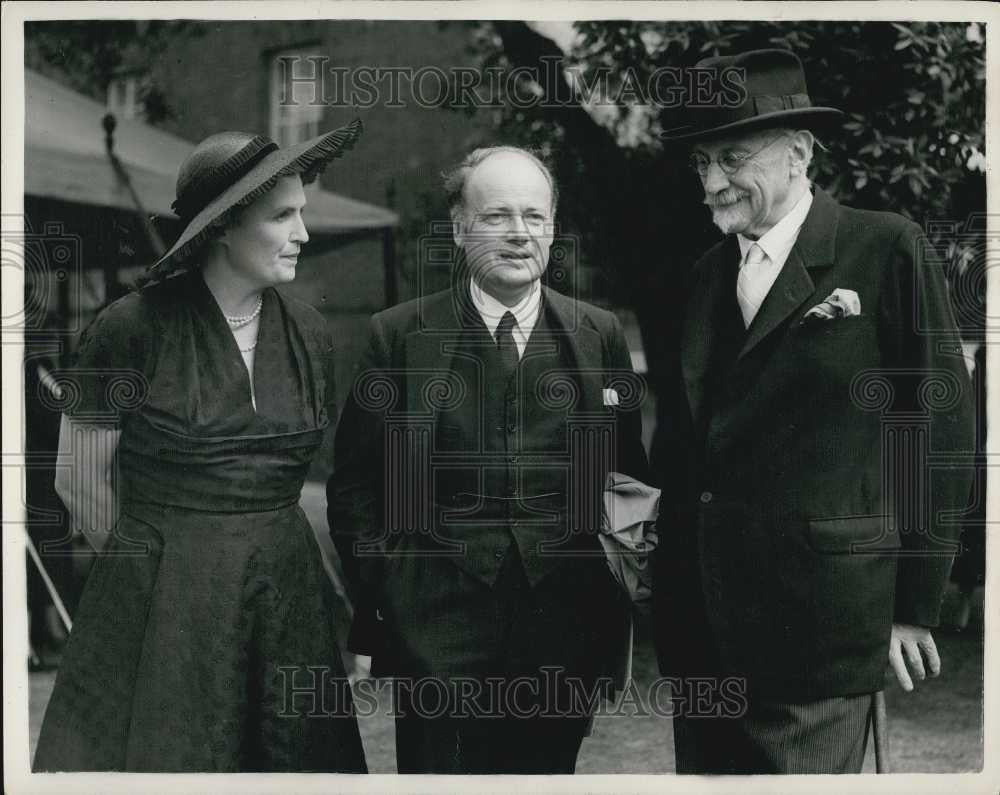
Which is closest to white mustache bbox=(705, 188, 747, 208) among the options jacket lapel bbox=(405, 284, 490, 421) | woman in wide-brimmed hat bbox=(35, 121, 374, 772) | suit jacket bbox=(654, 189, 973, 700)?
suit jacket bbox=(654, 189, 973, 700)

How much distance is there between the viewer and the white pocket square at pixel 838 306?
3555 mm

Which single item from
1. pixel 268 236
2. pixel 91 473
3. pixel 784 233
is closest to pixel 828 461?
pixel 784 233

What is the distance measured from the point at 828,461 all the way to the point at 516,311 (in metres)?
1.15

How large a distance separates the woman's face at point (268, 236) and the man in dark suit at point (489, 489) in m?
0.43

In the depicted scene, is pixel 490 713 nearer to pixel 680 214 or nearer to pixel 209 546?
pixel 209 546

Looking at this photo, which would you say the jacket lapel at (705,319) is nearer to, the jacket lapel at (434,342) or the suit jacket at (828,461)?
the suit jacket at (828,461)

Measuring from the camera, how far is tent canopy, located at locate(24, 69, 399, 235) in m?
4.14

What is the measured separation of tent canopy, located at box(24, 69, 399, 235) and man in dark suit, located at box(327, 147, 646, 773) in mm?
457

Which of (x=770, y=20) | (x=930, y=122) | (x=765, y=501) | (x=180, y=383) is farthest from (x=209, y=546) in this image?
(x=930, y=122)

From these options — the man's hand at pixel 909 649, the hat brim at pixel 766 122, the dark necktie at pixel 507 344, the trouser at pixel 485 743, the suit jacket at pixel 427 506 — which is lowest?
the trouser at pixel 485 743

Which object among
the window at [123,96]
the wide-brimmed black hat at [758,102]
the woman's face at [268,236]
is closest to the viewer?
the wide-brimmed black hat at [758,102]

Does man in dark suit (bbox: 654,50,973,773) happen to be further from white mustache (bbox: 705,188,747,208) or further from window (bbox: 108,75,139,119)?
window (bbox: 108,75,139,119)

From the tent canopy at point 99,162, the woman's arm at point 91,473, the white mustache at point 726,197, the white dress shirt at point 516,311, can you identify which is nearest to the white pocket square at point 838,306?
the white mustache at point 726,197

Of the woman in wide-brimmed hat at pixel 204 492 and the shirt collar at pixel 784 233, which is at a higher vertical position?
the shirt collar at pixel 784 233
